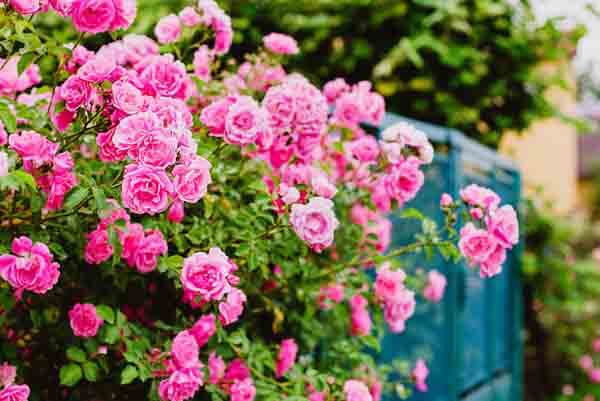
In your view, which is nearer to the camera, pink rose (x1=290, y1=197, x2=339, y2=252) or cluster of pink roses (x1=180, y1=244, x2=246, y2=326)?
cluster of pink roses (x1=180, y1=244, x2=246, y2=326)

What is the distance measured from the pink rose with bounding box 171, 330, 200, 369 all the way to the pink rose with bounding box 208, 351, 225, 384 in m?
0.17

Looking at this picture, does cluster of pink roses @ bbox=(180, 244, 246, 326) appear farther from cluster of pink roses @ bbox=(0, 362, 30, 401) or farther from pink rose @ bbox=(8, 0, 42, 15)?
pink rose @ bbox=(8, 0, 42, 15)

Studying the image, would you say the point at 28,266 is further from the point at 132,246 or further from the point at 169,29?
the point at 169,29

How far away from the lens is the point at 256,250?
6.98 feet

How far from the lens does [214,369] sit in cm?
221

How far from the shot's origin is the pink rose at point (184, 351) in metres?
2.02

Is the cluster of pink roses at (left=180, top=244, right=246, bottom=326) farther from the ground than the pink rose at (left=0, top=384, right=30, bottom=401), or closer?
farther from the ground

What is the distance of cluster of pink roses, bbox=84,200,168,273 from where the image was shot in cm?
195

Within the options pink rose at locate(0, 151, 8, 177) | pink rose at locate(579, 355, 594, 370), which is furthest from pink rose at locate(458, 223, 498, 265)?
pink rose at locate(579, 355, 594, 370)

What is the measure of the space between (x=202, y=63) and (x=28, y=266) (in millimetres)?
960

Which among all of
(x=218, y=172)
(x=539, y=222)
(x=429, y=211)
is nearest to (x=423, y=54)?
(x=429, y=211)

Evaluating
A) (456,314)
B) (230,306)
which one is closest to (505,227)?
(230,306)

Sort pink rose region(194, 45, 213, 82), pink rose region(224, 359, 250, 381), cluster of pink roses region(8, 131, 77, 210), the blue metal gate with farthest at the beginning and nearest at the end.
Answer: the blue metal gate < pink rose region(194, 45, 213, 82) < pink rose region(224, 359, 250, 381) < cluster of pink roses region(8, 131, 77, 210)

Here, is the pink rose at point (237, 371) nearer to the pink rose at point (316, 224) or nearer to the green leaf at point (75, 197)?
the pink rose at point (316, 224)
